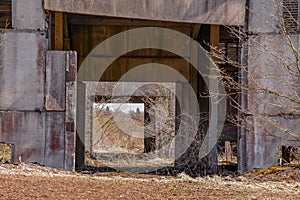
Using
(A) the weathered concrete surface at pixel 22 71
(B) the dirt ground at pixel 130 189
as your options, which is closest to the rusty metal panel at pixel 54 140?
(A) the weathered concrete surface at pixel 22 71

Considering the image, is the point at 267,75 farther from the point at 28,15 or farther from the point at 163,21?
the point at 28,15

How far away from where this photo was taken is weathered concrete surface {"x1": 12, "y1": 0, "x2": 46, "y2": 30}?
27.1 feet

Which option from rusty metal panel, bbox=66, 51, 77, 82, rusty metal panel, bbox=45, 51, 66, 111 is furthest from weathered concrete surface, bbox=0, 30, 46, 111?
rusty metal panel, bbox=66, 51, 77, 82

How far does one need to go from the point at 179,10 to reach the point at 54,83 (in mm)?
2615

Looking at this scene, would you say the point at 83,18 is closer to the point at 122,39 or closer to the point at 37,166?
the point at 122,39

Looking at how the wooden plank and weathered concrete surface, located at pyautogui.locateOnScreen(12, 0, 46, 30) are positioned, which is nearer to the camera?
weathered concrete surface, located at pyautogui.locateOnScreen(12, 0, 46, 30)

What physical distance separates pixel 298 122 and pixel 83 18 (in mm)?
5591

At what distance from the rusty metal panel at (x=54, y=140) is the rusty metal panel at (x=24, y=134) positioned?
101 mm

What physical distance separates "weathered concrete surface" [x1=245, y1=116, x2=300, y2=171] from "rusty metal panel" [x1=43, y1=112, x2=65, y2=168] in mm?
3314

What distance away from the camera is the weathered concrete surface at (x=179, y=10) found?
852 cm

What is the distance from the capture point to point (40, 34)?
8281 millimetres

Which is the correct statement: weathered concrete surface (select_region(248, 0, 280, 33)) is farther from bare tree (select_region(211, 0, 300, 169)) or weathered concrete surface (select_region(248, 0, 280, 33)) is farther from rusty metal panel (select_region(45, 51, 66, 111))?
rusty metal panel (select_region(45, 51, 66, 111))

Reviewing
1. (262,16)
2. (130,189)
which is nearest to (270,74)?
(262,16)

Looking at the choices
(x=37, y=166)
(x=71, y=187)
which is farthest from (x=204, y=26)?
(x=71, y=187)
